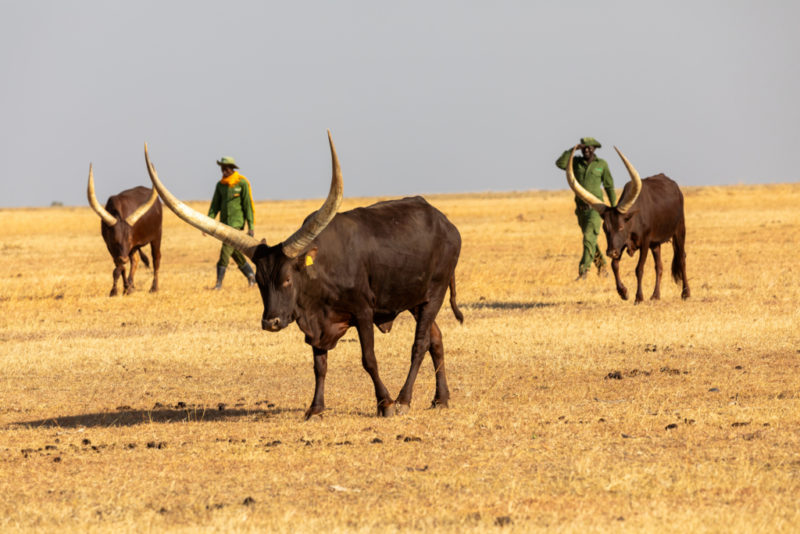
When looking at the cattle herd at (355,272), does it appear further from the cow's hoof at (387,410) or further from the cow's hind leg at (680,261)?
the cow's hind leg at (680,261)

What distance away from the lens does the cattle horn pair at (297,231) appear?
779cm

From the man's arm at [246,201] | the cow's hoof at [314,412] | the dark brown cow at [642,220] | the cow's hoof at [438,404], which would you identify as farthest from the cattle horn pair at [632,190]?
the cow's hoof at [314,412]

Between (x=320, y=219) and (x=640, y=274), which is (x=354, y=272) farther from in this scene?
(x=640, y=274)

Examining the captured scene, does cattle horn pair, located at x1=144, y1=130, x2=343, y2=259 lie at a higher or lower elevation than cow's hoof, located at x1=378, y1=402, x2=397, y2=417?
higher

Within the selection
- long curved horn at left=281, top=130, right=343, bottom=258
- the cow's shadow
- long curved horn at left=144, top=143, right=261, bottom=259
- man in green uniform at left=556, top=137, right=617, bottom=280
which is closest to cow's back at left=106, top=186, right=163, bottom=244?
man in green uniform at left=556, top=137, right=617, bottom=280

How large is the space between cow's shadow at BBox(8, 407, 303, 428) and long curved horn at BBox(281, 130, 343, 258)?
1469 millimetres

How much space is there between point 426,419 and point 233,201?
397 inches

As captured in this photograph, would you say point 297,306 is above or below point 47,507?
above

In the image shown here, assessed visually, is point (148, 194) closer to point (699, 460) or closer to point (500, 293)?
point (500, 293)

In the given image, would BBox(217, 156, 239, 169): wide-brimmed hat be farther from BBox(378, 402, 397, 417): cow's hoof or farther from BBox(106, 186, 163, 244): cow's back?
BBox(378, 402, 397, 417): cow's hoof

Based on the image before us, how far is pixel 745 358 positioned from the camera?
1092 centimetres

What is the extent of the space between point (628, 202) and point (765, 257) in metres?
8.09

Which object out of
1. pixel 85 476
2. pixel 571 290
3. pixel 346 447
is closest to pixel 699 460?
pixel 346 447

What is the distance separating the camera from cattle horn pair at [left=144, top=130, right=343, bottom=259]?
7.79m
